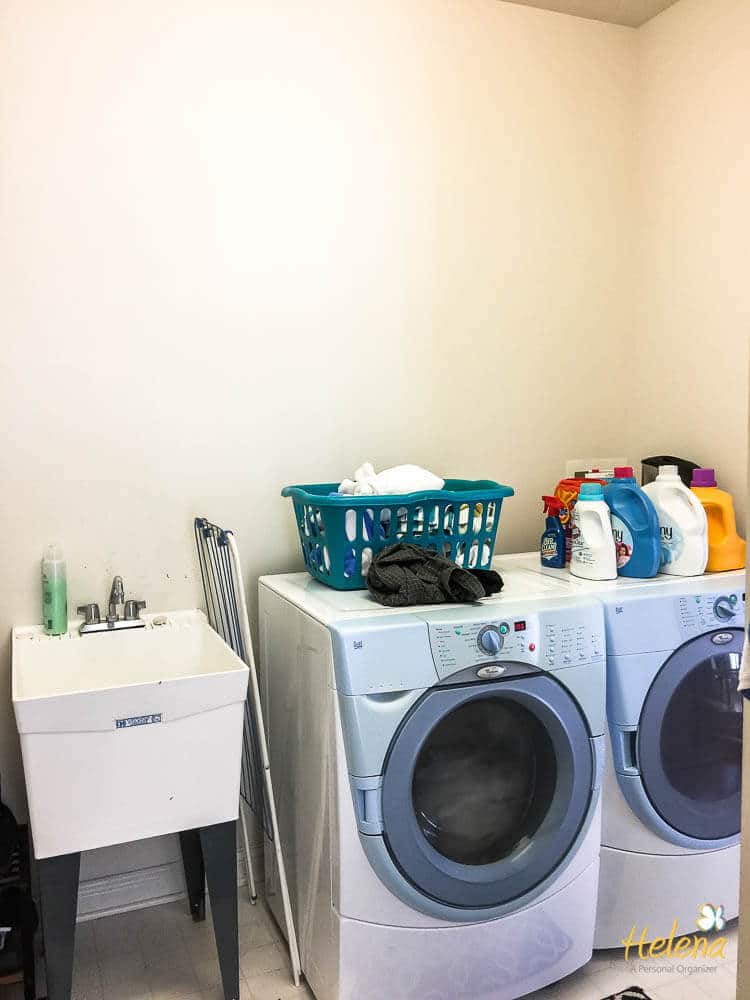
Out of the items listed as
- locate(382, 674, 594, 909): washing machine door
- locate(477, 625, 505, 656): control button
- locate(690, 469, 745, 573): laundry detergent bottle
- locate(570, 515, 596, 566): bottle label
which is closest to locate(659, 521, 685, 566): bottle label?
locate(690, 469, 745, 573): laundry detergent bottle

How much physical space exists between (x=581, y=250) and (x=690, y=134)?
Result: 0.44 metres

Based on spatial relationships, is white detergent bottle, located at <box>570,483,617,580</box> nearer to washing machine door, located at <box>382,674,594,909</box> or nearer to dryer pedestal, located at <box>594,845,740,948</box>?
washing machine door, located at <box>382,674,594,909</box>

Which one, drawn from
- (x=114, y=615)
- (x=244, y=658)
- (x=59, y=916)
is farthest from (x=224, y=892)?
(x=114, y=615)

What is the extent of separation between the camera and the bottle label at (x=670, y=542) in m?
2.12

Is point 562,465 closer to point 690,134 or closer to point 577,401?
point 577,401

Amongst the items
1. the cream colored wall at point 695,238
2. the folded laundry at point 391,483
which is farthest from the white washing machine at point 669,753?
the cream colored wall at point 695,238

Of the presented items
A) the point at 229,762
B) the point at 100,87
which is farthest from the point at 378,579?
the point at 100,87

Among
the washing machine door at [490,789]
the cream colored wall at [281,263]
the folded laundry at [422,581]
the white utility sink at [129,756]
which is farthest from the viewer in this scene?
the cream colored wall at [281,263]

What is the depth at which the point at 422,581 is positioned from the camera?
183cm

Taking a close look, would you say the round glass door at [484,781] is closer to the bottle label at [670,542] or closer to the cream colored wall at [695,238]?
the bottle label at [670,542]

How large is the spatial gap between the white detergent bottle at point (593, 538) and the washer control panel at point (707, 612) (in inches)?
8.3

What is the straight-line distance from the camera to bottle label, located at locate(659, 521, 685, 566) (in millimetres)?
2125

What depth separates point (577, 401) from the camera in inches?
105

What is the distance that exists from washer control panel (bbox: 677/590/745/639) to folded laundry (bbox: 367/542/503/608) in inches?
17.3
